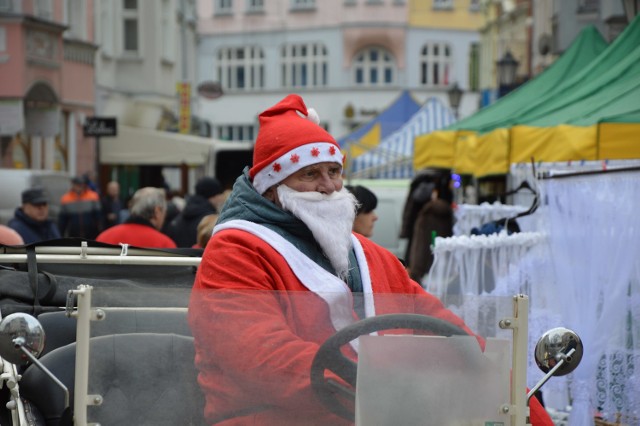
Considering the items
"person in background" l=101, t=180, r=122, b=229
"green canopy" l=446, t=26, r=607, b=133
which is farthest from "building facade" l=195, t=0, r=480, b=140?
"green canopy" l=446, t=26, r=607, b=133

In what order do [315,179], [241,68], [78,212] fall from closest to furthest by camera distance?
[315,179], [78,212], [241,68]

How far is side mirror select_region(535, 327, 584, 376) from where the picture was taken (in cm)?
299

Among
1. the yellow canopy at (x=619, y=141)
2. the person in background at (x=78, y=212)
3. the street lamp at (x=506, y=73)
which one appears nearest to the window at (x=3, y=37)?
the person in background at (x=78, y=212)

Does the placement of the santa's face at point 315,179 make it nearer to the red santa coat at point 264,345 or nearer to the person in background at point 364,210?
the red santa coat at point 264,345

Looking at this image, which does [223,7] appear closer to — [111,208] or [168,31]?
[168,31]

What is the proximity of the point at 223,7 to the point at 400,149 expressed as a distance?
131 ft

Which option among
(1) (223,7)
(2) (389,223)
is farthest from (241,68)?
(2) (389,223)

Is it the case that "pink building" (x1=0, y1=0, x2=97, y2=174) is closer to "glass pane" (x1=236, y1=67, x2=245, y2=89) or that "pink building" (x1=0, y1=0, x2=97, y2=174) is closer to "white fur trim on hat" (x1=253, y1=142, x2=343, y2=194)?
"white fur trim on hat" (x1=253, y1=142, x2=343, y2=194)

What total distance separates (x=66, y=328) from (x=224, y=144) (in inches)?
1001

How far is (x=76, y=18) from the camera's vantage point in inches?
1119

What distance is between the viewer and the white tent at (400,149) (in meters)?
24.0

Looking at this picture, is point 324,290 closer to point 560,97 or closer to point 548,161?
point 548,161

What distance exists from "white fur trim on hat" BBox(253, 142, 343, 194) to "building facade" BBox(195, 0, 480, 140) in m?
54.0

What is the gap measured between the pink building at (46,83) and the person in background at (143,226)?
11897 millimetres
